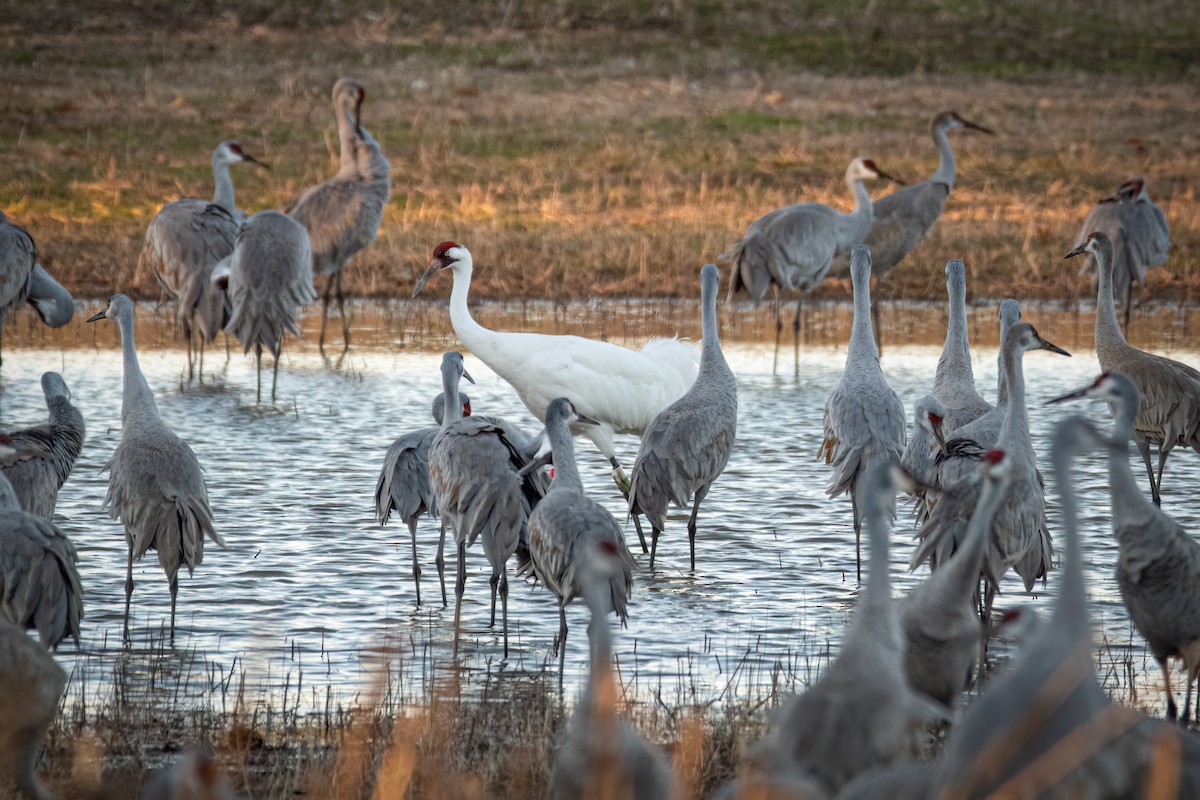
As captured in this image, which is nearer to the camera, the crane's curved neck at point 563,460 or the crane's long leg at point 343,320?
the crane's curved neck at point 563,460

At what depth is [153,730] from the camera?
478 centimetres

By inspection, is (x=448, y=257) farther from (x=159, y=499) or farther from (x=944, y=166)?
(x=944, y=166)

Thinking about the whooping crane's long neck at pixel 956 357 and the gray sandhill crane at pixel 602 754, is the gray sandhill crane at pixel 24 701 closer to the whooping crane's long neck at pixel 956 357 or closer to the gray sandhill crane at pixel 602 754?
the gray sandhill crane at pixel 602 754

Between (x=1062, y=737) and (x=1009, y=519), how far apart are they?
2184 millimetres

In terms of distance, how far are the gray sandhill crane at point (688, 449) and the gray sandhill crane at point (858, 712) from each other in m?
3.06

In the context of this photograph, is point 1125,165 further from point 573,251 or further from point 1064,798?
point 1064,798

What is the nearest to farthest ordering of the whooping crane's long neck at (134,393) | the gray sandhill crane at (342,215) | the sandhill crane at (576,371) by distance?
the whooping crane's long neck at (134,393) < the sandhill crane at (576,371) < the gray sandhill crane at (342,215)

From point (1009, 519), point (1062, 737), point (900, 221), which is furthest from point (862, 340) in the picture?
point (900, 221)

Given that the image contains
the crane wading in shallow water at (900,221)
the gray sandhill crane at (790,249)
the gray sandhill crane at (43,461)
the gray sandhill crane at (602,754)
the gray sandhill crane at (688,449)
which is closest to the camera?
the gray sandhill crane at (602,754)

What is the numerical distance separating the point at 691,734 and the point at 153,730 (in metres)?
1.76

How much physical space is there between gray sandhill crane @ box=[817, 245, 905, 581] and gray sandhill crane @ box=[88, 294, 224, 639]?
2.51 m

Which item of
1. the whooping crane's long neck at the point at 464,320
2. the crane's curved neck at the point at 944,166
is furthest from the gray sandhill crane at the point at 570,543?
the crane's curved neck at the point at 944,166

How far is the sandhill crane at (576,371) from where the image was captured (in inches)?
332

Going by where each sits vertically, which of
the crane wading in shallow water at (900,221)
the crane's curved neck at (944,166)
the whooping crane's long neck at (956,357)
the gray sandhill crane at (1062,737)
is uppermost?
the crane's curved neck at (944,166)
